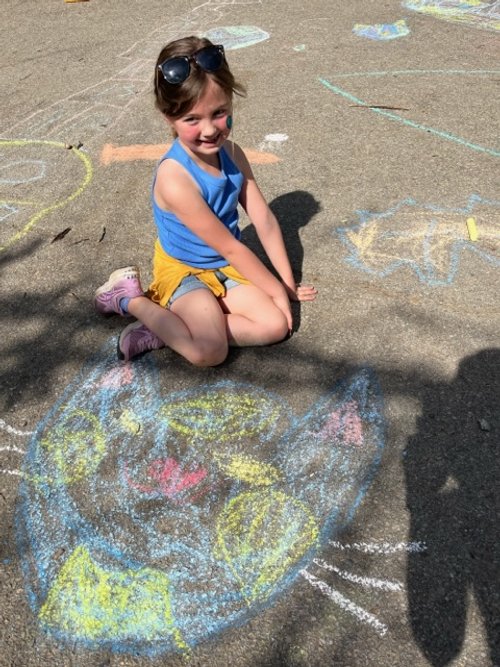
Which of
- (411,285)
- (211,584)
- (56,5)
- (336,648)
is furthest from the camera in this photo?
(56,5)

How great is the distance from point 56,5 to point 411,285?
22.2 feet

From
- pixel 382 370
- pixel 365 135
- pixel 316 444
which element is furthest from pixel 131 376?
pixel 365 135

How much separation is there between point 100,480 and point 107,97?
3.75 m

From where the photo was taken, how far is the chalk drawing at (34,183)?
3.39 m

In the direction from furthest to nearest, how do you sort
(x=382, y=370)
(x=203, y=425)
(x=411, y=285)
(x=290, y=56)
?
(x=290, y=56) → (x=411, y=285) → (x=382, y=370) → (x=203, y=425)

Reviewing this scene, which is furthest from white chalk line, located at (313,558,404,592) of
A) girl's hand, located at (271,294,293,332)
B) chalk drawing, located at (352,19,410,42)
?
chalk drawing, located at (352,19,410,42)

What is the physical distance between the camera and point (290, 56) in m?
5.41

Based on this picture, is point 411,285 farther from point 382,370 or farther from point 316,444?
point 316,444

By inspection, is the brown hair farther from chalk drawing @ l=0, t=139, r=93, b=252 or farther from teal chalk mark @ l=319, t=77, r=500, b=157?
teal chalk mark @ l=319, t=77, r=500, b=157

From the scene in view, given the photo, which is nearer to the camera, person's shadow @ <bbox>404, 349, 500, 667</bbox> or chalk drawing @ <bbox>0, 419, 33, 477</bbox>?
person's shadow @ <bbox>404, 349, 500, 667</bbox>

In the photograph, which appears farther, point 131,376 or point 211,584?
point 131,376

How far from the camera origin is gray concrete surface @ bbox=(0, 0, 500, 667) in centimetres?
164

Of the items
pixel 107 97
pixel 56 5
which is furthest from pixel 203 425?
pixel 56 5

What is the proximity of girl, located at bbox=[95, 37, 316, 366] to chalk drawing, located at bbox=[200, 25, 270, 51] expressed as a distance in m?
3.66
